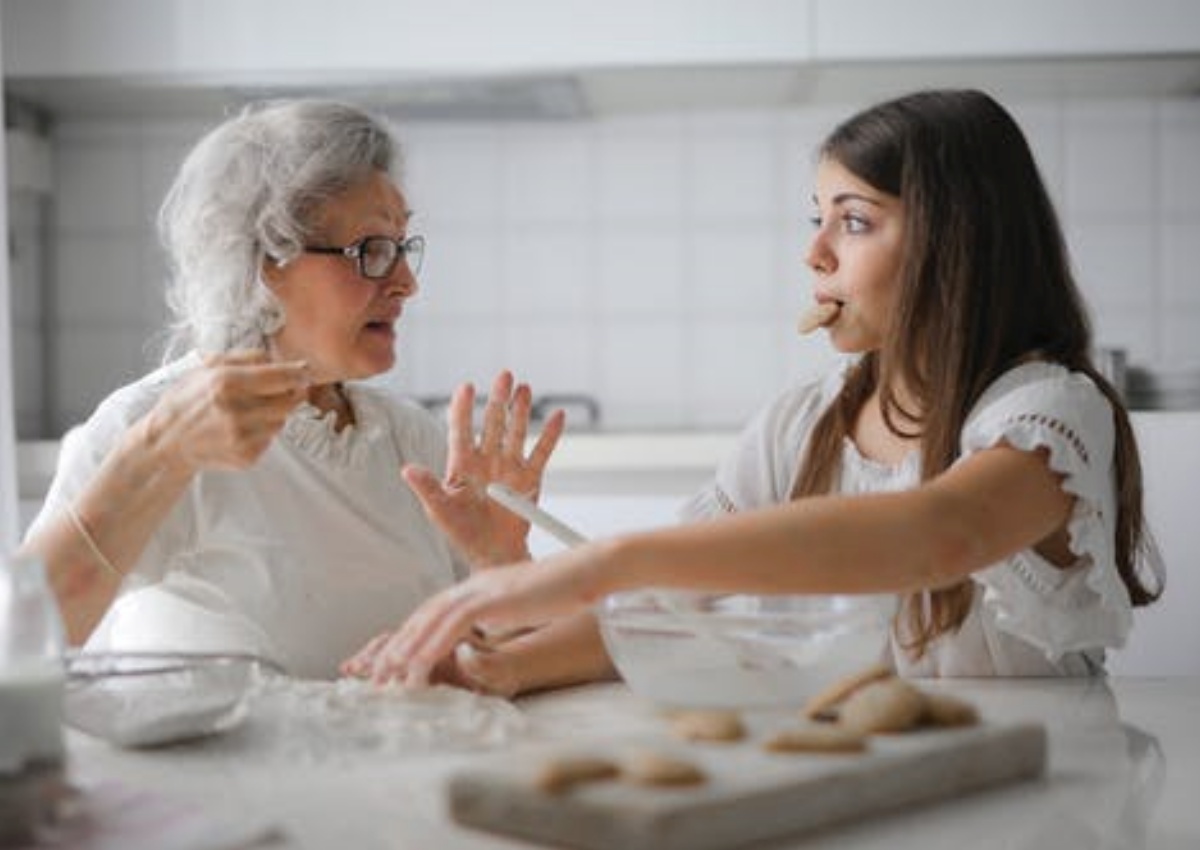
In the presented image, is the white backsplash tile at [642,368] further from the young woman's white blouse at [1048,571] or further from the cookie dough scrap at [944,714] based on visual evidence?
the cookie dough scrap at [944,714]

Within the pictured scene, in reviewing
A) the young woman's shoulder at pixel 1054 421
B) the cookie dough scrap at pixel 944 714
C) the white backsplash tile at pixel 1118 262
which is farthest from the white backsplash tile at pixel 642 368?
the cookie dough scrap at pixel 944 714

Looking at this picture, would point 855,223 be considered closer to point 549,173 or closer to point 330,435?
point 330,435

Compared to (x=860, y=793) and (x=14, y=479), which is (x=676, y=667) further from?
(x=14, y=479)

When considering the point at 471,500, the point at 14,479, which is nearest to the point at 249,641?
the point at 471,500

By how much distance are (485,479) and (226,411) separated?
326mm

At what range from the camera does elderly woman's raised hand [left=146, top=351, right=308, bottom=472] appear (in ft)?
4.81

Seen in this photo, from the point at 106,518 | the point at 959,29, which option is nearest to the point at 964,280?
the point at 106,518

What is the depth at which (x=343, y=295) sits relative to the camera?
6.29ft

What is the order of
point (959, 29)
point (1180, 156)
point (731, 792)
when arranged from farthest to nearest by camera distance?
point (1180, 156), point (959, 29), point (731, 792)

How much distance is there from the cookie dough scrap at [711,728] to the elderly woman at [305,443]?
0.71 meters

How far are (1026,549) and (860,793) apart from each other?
27.1 inches

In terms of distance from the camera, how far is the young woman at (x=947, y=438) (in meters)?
1.25

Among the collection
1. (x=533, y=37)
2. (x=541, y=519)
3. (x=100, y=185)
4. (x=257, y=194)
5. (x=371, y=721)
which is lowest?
(x=371, y=721)

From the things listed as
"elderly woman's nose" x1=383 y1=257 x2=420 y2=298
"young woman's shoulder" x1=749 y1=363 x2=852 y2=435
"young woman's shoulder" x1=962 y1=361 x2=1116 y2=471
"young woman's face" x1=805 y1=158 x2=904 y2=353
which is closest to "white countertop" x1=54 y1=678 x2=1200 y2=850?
"young woman's shoulder" x1=962 y1=361 x2=1116 y2=471
